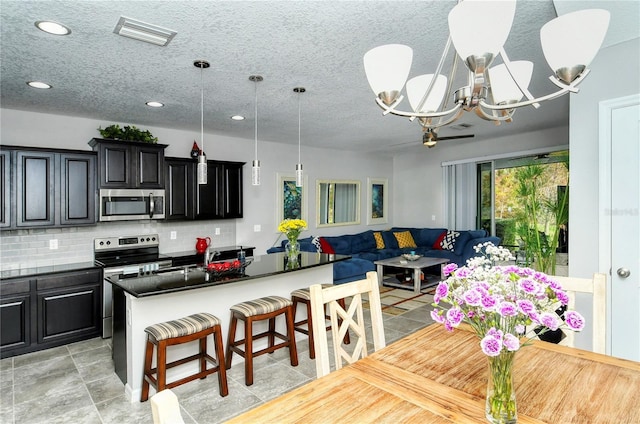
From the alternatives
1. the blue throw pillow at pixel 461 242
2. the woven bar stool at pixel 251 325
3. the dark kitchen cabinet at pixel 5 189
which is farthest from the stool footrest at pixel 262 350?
the blue throw pillow at pixel 461 242

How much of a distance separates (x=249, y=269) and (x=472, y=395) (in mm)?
2321

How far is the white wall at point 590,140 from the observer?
94.0 inches

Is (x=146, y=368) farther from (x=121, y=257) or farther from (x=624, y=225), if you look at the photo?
(x=624, y=225)

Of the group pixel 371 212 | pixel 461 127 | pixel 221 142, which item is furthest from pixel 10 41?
pixel 371 212

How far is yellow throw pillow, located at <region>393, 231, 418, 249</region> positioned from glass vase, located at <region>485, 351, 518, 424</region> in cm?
678

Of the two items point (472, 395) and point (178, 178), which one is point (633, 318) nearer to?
point (472, 395)

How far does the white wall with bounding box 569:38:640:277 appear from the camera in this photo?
94.0 inches

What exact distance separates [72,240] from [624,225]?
18.0 ft

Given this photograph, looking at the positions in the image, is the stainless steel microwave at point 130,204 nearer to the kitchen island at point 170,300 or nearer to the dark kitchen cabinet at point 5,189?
the dark kitchen cabinet at point 5,189

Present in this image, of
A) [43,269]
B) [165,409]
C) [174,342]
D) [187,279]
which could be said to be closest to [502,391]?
[165,409]

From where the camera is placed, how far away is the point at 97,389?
2.90 m

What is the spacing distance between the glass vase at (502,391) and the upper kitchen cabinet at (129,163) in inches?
178

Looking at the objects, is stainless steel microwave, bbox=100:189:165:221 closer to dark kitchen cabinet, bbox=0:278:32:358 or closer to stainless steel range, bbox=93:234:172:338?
stainless steel range, bbox=93:234:172:338

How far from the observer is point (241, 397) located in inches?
108
